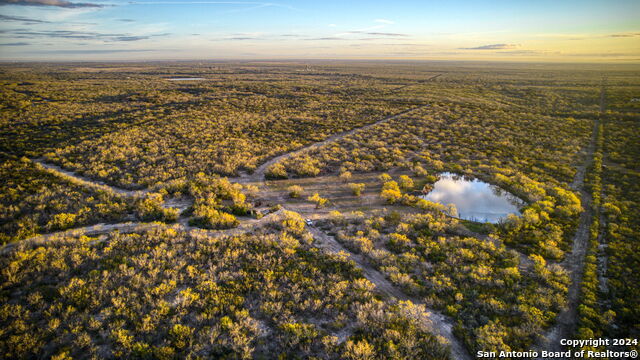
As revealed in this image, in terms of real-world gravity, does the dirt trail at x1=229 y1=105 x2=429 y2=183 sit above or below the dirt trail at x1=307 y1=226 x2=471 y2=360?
above

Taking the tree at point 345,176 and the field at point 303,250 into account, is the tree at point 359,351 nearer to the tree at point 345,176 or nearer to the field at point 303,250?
the field at point 303,250

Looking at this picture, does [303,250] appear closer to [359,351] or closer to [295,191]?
[359,351]

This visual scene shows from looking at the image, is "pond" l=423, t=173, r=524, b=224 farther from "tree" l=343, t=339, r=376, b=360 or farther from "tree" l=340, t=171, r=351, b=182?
"tree" l=343, t=339, r=376, b=360

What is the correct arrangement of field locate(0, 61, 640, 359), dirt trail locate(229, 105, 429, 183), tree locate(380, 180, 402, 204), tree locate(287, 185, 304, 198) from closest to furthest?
1. field locate(0, 61, 640, 359)
2. tree locate(380, 180, 402, 204)
3. tree locate(287, 185, 304, 198)
4. dirt trail locate(229, 105, 429, 183)

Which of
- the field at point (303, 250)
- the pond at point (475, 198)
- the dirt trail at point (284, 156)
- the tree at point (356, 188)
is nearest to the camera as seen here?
the field at point (303, 250)

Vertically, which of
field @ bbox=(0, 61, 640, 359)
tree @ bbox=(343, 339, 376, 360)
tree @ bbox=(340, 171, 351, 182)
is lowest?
tree @ bbox=(343, 339, 376, 360)


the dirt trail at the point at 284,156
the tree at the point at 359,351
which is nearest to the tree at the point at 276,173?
the dirt trail at the point at 284,156

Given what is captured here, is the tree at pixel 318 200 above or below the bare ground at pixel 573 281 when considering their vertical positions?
above

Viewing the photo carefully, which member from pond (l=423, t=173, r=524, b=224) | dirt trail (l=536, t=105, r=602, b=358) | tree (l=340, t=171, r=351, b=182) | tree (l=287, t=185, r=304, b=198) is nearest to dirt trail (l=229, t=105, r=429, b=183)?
tree (l=287, t=185, r=304, b=198)
